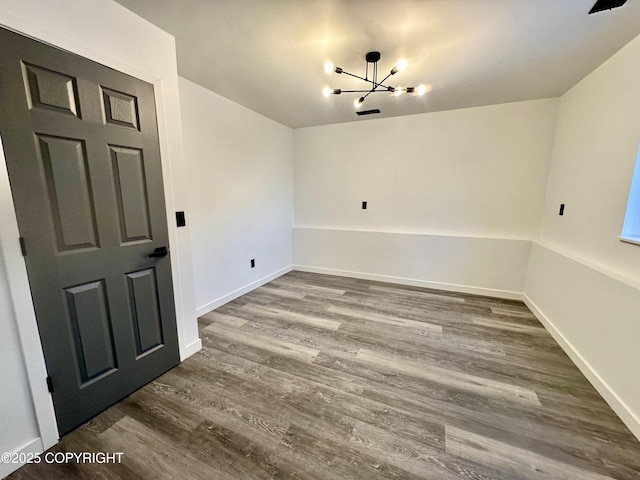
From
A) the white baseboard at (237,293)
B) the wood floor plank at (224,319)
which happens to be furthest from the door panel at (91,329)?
the white baseboard at (237,293)

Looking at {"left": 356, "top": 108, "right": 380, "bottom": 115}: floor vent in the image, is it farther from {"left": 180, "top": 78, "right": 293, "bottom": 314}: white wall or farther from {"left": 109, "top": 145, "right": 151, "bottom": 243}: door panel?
{"left": 109, "top": 145, "right": 151, "bottom": 243}: door panel

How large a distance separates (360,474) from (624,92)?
3119 millimetres

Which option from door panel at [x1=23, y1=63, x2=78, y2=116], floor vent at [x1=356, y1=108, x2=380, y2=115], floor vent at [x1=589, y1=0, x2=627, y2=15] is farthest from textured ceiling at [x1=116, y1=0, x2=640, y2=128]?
door panel at [x1=23, y1=63, x2=78, y2=116]

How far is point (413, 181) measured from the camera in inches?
146

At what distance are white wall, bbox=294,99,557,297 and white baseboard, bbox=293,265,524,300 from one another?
16mm

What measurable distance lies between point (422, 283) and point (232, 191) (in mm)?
3002

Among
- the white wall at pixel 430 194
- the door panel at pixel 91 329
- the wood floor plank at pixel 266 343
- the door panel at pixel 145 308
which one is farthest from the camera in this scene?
the white wall at pixel 430 194

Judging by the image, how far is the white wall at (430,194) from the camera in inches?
125

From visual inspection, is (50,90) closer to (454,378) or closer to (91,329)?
(91,329)

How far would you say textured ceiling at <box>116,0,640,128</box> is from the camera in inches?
60.6

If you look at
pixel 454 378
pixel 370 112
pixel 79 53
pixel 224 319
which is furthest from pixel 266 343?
pixel 370 112

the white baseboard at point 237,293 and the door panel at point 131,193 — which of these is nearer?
the door panel at point 131,193

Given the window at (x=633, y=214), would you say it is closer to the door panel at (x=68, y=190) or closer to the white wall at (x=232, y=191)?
the white wall at (x=232, y=191)

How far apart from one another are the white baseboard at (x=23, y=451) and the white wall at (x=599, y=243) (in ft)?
10.8
